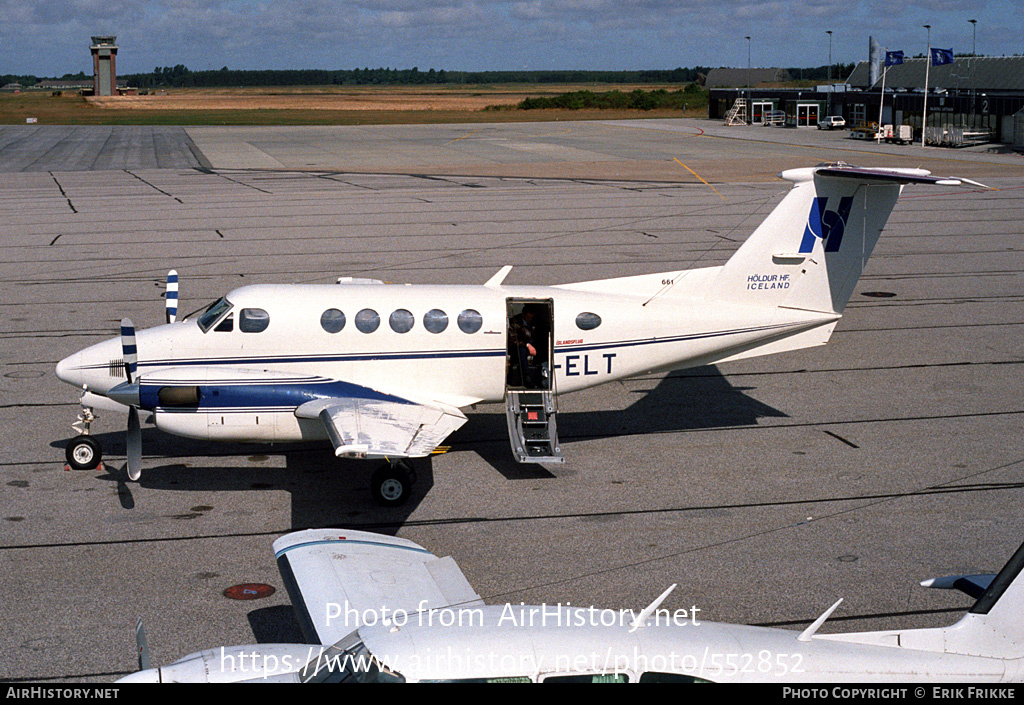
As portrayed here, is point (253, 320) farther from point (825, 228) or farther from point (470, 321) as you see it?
point (825, 228)

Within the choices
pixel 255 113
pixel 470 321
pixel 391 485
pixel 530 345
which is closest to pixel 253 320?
pixel 470 321

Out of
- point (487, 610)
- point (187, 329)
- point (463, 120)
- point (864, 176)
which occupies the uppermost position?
point (463, 120)


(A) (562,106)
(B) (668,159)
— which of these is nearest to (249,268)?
(B) (668,159)

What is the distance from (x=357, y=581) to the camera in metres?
9.62

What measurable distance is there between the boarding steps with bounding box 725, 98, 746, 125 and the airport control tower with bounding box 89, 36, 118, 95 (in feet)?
358

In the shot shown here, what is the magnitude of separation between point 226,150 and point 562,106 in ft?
234

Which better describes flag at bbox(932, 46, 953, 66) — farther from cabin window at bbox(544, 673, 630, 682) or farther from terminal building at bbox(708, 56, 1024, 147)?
cabin window at bbox(544, 673, 630, 682)

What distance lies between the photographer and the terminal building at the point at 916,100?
75562mm

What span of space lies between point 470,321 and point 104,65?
17155 centimetres

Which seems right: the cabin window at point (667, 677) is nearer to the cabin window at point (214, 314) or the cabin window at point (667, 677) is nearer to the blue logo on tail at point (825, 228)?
the cabin window at point (214, 314)

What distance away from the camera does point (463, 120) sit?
112625mm

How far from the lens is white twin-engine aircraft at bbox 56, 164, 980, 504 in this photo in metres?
14.7

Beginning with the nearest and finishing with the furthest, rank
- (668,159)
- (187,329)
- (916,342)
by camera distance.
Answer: (187,329)
(916,342)
(668,159)
